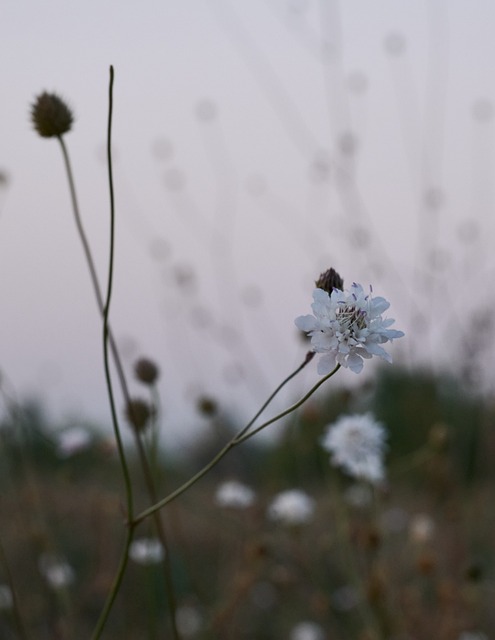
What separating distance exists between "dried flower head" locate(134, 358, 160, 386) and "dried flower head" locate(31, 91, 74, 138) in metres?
0.41

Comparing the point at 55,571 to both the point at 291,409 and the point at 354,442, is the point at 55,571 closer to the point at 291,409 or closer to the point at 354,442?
the point at 354,442

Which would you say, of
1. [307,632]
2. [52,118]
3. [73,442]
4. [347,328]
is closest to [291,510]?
[73,442]

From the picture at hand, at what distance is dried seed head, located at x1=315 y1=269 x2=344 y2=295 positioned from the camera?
92 centimetres

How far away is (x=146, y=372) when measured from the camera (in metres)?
1.47

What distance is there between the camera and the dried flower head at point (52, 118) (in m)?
1.20

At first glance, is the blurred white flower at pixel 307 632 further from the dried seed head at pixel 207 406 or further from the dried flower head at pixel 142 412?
the dried flower head at pixel 142 412

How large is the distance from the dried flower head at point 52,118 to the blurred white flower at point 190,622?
1704 mm

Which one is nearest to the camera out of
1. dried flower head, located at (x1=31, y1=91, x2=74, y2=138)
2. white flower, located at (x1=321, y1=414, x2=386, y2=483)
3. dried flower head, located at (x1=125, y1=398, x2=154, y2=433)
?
dried flower head, located at (x1=31, y1=91, x2=74, y2=138)

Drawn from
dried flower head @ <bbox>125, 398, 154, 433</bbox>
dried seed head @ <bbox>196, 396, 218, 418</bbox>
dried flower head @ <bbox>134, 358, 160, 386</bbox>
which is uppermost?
dried seed head @ <bbox>196, 396, 218, 418</bbox>

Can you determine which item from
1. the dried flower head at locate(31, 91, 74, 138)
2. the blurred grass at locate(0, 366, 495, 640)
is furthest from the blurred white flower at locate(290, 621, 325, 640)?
the dried flower head at locate(31, 91, 74, 138)

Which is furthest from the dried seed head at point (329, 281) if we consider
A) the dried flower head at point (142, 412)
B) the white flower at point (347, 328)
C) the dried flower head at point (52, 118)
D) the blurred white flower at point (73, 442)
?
the blurred white flower at point (73, 442)

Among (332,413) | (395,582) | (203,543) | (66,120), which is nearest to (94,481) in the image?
(203,543)

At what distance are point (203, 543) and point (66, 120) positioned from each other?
268 centimetres

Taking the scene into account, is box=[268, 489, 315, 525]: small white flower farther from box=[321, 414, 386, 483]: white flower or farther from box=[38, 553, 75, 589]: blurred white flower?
box=[38, 553, 75, 589]: blurred white flower
